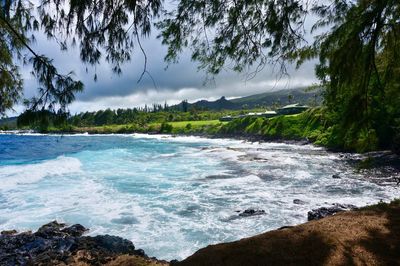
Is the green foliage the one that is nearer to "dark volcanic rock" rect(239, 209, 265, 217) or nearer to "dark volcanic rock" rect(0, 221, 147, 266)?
"dark volcanic rock" rect(239, 209, 265, 217)

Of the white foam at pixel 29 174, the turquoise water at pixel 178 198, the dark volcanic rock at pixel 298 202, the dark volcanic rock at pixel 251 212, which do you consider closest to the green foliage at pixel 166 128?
the white foam at pixel 29 174

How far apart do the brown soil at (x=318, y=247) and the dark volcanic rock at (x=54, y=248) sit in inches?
176

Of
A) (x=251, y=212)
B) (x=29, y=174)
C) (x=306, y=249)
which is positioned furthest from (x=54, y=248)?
(x=29, y=174)

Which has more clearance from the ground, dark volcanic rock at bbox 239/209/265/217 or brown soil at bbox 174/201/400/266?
brown soil at bbox 174/201/400/266

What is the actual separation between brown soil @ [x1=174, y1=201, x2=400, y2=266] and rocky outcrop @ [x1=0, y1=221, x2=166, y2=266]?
3.74 meters

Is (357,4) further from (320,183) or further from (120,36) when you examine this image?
(320,183)

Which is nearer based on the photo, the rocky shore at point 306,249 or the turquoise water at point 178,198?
the rocky shore at point 306,249

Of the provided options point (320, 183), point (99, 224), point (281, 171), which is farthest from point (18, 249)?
point (281, 171)

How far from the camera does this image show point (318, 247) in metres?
6.70

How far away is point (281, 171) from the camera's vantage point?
95.5 ft

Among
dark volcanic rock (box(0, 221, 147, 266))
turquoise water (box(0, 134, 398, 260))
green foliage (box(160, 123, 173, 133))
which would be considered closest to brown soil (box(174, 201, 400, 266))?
dark volcanic rock (box(0, 221, 147, 266))

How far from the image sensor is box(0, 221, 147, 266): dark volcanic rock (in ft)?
34.2

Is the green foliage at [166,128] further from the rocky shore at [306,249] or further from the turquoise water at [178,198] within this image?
the rocky shore at [306,249]

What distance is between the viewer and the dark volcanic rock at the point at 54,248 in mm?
10414
